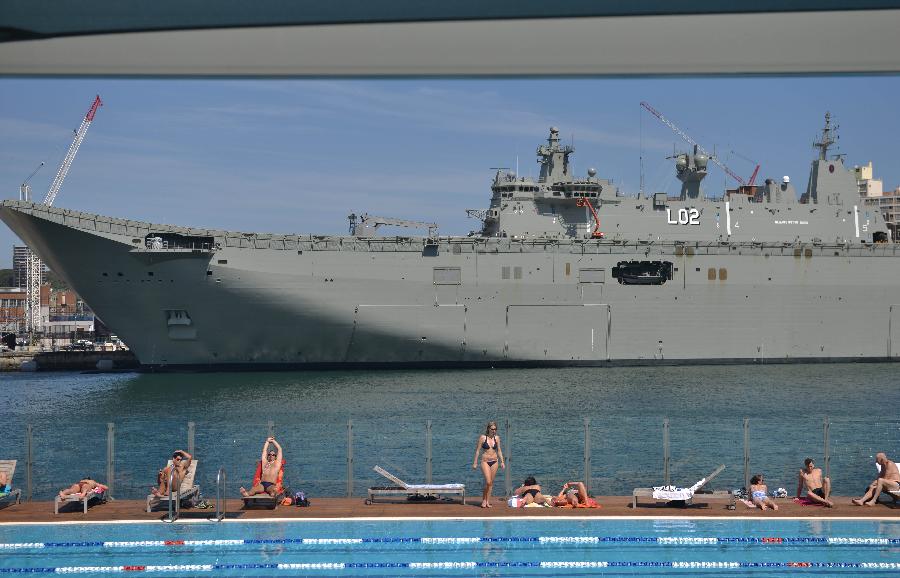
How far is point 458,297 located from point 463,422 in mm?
14299

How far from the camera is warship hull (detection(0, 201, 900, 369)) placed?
36594 mm

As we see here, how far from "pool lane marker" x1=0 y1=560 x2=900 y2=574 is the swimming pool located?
13mm

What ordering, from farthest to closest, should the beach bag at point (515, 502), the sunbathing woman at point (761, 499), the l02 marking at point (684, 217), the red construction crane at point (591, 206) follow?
the l02 marking at point (684, 217) → the red construction crane at point (591, 206) → the beach bag at point (515, 502) → the sunbathing woman at point (761, 499)

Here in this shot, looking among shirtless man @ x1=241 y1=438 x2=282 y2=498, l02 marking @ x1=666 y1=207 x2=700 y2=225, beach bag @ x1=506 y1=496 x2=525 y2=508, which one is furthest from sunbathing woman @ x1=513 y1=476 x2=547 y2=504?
l02 marking @ x1=666 y1=207 x2=700 y2=225

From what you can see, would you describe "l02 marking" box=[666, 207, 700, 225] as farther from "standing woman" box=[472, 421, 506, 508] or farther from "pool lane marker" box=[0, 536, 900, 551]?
"pool lane marker" box=[0, 536, 900, 551]

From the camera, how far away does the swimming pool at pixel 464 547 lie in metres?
9.18

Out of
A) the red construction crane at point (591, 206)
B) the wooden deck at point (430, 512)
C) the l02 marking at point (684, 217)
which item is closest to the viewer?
the wooden deck at point (430, 512)

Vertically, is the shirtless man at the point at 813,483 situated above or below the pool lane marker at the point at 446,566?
above

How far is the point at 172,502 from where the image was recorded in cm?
1144

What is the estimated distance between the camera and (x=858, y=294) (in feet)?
141

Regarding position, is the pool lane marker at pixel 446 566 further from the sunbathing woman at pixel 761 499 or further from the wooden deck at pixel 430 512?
the sunbathing woman at pixel 761 499

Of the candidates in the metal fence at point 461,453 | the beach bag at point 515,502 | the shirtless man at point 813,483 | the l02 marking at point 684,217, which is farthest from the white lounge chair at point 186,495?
the l02 marking at point 684,217

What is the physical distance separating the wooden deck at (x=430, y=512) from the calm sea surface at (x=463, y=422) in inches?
48.8

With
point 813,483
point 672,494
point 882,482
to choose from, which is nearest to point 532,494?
point 672,494
